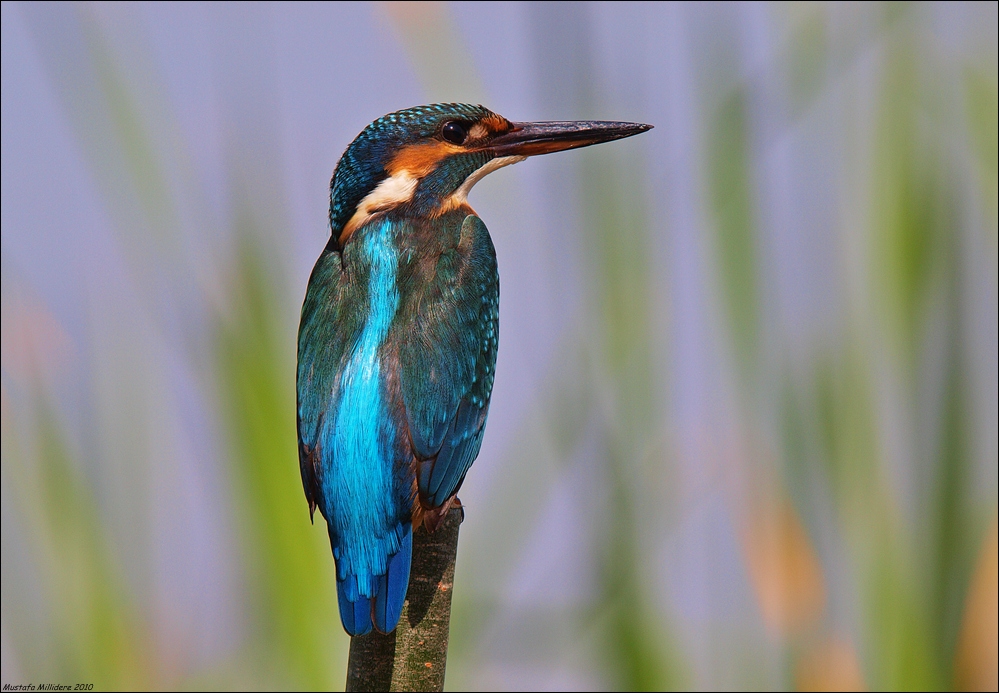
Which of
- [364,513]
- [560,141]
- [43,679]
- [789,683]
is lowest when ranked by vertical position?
[789,683]

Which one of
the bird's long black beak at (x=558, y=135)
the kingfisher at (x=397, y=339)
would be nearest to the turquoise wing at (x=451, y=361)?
the kingfisher at (x=397, y=339)

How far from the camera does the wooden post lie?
1526mm

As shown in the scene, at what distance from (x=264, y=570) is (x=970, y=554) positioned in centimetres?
141

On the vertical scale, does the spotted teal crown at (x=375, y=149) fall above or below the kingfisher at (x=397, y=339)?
above

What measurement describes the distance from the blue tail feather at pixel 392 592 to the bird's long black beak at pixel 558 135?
3.14 feet

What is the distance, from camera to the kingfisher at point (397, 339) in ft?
5.46

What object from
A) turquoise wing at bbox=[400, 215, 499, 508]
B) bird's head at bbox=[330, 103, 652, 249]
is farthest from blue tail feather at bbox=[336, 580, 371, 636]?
bird's head at bbox=[330, 103, 652, 249]

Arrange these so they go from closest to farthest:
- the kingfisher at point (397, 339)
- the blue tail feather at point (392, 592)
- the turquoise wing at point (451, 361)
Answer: the blue tail feather at point (392, 592) < the kingfisher at point (397, 339) < the turquoise wing at point (451, 361)

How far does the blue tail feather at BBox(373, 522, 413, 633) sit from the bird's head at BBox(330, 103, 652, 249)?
2.38 feet

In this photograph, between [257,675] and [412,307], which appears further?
[257,675]

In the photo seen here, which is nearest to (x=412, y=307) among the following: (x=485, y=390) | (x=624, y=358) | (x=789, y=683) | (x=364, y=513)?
(x=485, y=390)

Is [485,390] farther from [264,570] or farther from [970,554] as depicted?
[970,554]

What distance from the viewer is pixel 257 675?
2.31 meters

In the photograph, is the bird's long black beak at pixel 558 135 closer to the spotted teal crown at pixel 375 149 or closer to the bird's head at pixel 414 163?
the bird's head at pixel 414 163
